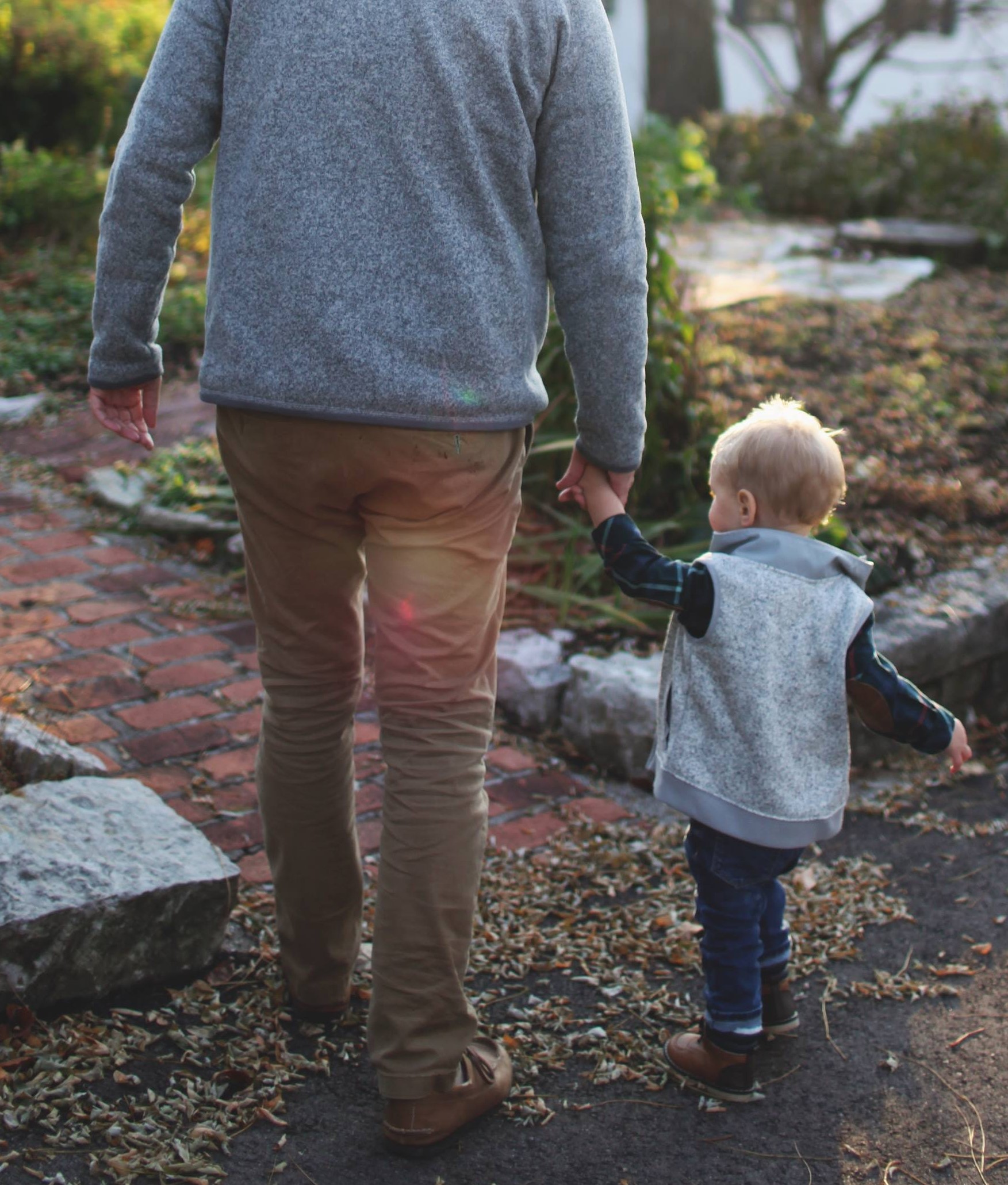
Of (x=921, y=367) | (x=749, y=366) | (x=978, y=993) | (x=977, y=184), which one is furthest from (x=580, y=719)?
(x=977, y=184)

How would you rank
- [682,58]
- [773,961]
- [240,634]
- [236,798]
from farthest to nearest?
[682,58], [240,634], [236,798], [773,961]

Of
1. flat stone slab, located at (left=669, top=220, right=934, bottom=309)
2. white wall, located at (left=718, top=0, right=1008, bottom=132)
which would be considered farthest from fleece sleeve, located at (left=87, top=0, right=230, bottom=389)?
white wall, located at (left=718, top=0, right=1008, bottom=132)

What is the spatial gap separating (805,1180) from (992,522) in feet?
9.50

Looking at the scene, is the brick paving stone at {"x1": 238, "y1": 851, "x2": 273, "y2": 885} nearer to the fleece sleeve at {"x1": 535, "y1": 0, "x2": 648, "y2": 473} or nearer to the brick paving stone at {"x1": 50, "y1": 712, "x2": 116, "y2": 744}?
the brick paving stone at {"x1": 50, "y1": 712, "x2": 116, "y2": 744}

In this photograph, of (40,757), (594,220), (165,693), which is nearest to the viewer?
(594,220)

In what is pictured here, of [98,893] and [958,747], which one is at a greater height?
[958,747]

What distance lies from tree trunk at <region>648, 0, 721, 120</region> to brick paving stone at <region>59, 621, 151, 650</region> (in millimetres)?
10507

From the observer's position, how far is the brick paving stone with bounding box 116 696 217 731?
10.9ft

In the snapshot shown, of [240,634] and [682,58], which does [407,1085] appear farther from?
[682,58]

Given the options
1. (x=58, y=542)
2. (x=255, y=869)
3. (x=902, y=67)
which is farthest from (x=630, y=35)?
(x=255, y=869)

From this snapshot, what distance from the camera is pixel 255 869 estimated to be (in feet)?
9.21

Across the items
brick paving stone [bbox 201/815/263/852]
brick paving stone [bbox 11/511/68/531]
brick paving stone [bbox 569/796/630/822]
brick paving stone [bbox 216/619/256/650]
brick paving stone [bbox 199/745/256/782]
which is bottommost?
brick paving stone [bbox 569/796/630/822]

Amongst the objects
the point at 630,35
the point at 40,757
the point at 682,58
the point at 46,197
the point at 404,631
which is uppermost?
the point at 630,35

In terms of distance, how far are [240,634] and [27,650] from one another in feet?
1.96
